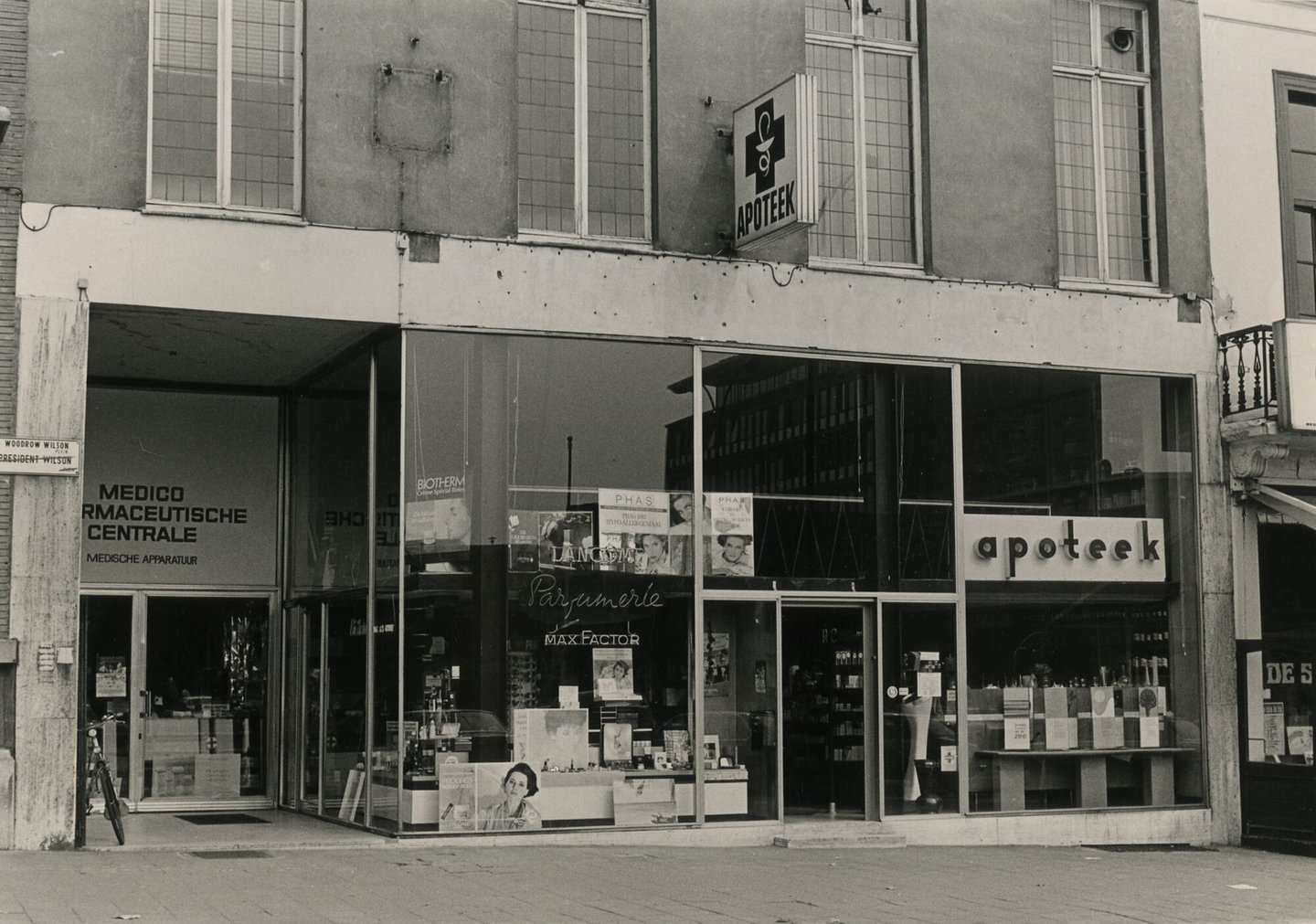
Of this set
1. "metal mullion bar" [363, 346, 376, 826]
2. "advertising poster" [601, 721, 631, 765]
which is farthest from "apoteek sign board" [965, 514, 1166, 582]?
"metal mullion bar" [363, 346, 376, 826]

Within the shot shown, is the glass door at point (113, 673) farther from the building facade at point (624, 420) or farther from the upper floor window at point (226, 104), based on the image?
the upper floor window at point (226, 104)

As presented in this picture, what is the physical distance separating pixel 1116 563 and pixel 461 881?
8368mm

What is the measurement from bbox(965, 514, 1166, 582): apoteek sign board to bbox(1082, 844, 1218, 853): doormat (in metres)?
2.80

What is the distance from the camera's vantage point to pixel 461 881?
12.0 meters

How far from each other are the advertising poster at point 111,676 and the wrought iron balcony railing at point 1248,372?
12.3 metres

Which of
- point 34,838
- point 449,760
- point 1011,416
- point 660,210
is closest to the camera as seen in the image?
point 34,838

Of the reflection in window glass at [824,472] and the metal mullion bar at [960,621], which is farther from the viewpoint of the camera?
the metal mullion bar at [960,621]

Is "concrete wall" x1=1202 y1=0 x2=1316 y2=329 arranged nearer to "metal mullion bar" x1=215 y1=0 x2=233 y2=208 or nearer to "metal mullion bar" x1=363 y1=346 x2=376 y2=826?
"metal mullion bar" x1=363 y1=346 x2=376 y2=826

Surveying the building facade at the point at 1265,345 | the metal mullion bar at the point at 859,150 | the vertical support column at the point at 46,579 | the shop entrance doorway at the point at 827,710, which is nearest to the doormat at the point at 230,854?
the vertical support column at the point at 46,579

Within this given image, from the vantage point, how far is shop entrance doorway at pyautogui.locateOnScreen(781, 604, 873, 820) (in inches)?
616

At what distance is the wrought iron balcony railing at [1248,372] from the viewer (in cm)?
1695

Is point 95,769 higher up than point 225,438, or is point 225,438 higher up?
point 225,438

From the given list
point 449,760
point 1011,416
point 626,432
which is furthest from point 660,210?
point 449,760

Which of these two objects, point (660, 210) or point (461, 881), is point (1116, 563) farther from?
point (461, 881)
